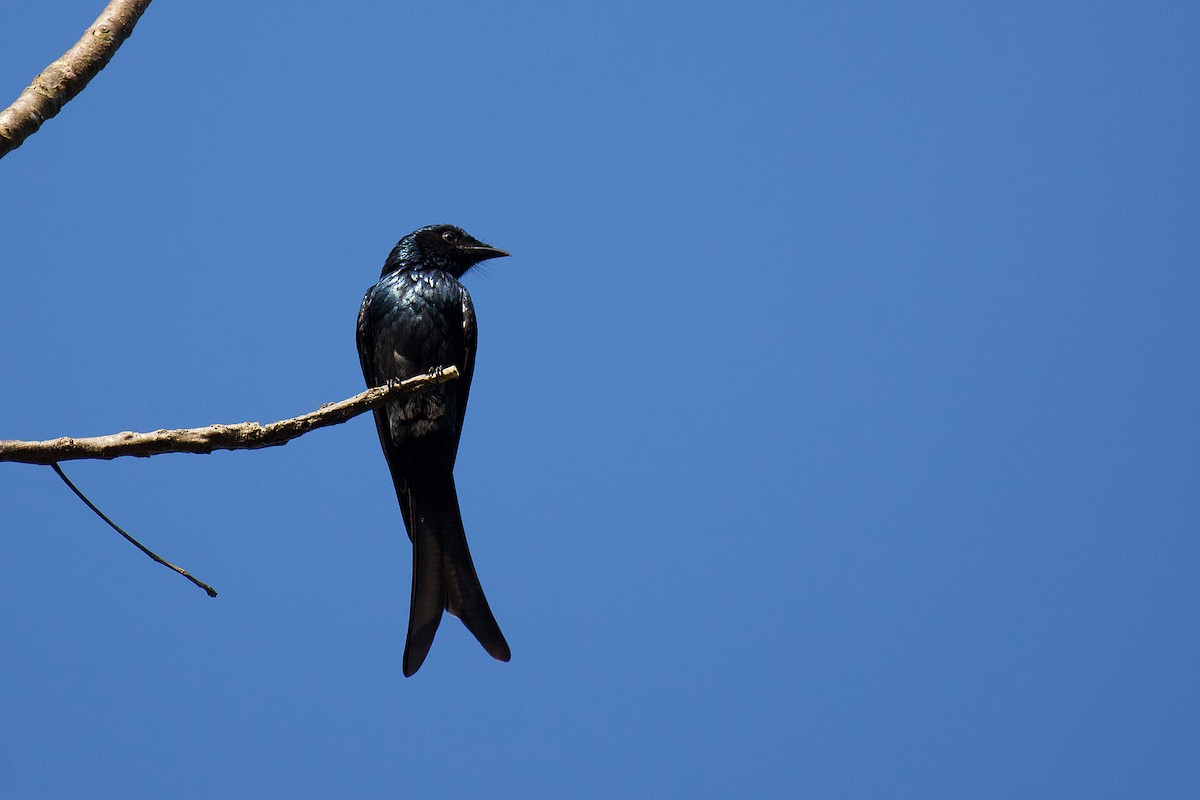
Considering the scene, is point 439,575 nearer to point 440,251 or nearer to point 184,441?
point 440,251

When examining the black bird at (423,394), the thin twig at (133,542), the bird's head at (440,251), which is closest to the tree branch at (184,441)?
the thin twig at (133,542)

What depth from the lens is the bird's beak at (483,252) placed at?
6285 millimetres

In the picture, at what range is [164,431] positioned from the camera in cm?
281

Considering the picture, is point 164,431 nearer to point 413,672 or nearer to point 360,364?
point 413,672

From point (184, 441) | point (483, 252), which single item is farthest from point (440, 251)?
point (184, 441)

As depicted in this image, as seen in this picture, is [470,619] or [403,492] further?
[403,492]

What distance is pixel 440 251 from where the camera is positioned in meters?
6.18

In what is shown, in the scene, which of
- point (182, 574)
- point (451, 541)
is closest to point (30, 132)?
point (182, 574)

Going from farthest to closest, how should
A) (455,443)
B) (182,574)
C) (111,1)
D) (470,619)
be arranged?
(455,443) → (470,619) → (111,1) → (182,574)

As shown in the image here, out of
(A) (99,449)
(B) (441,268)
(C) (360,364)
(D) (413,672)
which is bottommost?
(D) (413,672)

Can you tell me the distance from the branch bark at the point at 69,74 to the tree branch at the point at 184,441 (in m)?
0.75

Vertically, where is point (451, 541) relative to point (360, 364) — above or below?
below

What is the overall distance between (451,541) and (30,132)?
9.64 ft

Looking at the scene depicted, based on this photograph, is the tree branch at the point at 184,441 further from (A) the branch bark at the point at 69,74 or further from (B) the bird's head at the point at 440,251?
(B) the bird's head at the point at 440,251
